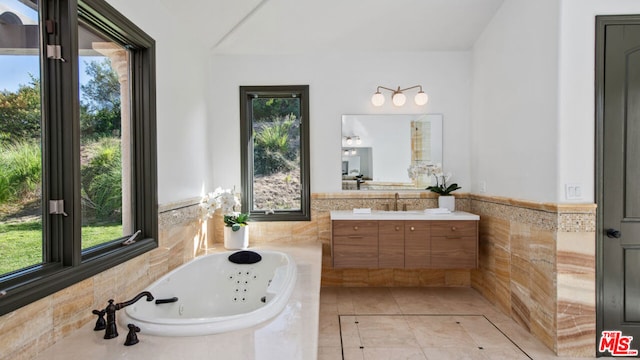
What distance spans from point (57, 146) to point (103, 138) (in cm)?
46

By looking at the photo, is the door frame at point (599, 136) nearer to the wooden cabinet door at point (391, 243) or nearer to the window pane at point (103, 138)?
the wooden cabinet door at point (391, 243)

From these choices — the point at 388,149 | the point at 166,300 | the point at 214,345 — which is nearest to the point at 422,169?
the point at 388,149

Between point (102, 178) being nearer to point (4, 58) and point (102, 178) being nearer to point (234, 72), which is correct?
point (4, 58)

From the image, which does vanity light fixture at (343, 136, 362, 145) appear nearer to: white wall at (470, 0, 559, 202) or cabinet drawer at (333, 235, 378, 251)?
cabinet drawer at (333, 235, 378, 251)

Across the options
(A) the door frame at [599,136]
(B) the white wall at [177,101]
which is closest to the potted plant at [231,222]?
(B) the white wall at [177,101]

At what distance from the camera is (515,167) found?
113 inches

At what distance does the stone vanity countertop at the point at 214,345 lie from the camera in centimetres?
139

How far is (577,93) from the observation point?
7.63ft

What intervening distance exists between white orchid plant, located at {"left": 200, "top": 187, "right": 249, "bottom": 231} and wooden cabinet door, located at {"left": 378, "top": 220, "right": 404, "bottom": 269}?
1348mm

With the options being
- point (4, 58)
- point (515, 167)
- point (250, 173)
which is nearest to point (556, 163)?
point (515, 167)

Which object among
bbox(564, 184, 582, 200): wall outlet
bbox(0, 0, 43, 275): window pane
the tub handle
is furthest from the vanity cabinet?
bbox(0, 0, 43, 275): window pane

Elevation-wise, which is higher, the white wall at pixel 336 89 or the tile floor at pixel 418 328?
the white wall at pixel 336 89

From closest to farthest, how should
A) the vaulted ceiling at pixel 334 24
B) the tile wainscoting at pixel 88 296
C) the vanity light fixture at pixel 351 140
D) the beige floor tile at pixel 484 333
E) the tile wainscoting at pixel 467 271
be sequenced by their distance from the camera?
1. the tile wainscoting at pixel 88 296
2. the tile wainscoting at pixel 467 271
3. the beige floor tile at pixel 484 333
4. the vaulted ceiling at pixel 334 24
5. the vanity light fixture at pixel 351 140

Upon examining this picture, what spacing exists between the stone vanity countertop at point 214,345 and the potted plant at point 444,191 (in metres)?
2.27
